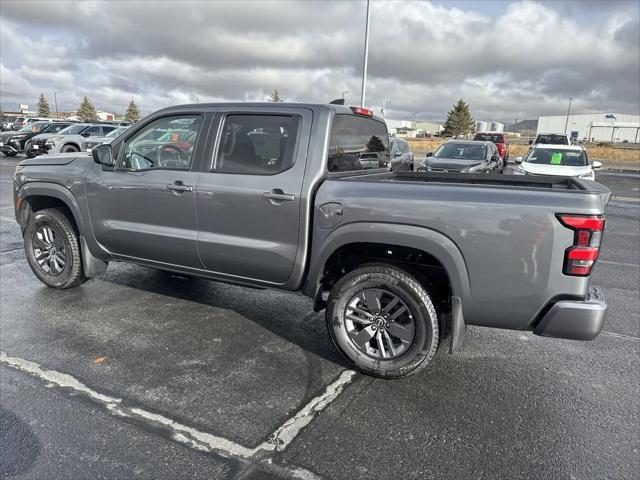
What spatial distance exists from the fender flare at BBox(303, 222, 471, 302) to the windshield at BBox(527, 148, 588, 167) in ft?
41.2

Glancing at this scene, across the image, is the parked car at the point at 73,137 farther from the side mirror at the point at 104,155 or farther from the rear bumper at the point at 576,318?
the rear bumper at the point at 576,318

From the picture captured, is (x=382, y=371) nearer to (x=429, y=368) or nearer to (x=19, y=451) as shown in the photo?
(x=429, y=368)

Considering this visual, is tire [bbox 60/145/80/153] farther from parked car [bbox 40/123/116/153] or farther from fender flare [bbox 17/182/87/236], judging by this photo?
fender flare [bbox 17/182/87/236]

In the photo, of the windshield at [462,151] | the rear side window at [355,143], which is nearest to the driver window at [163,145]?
the rear side window at [355,143]

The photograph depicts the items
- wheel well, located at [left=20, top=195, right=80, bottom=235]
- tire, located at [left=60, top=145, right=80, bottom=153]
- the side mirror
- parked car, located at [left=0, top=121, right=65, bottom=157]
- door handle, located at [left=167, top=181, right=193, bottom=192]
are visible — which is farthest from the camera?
parked car, located at [left=0, top=121, right=65, bottom=157]

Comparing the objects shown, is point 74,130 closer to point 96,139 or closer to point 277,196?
point 96,139

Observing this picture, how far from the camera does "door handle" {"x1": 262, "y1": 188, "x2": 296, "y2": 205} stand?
3.44m

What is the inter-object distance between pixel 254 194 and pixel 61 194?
2.28m

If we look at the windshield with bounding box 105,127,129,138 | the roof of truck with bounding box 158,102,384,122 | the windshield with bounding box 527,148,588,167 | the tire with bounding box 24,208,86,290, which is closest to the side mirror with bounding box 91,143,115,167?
the roof of truck with bounding box 158,102,384,122

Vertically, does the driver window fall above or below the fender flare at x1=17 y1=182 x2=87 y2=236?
above

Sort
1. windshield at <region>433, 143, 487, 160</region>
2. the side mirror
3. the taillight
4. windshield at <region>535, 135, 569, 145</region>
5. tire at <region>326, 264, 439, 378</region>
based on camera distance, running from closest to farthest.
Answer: the taillight → tire at <region>326, 264, 439, 378</region> → the side mirror → windshield at <region>433, 143, 487, 160</region> → windshield at <region>535, 135, 569, 145</region>

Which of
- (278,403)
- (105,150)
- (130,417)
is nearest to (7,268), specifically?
(105,150)

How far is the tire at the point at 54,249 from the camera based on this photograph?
15.5 ft

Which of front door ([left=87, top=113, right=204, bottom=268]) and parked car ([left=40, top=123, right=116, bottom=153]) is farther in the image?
parked car ([left=40, top=123, right=116, bottom=153])
